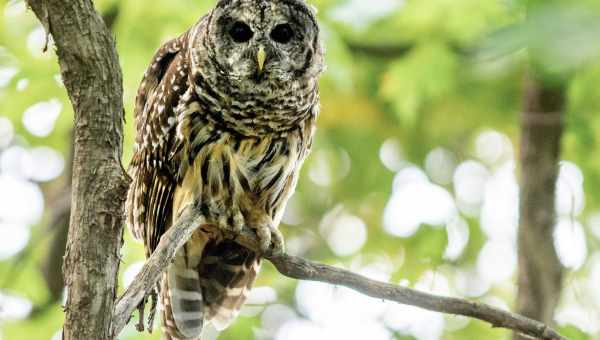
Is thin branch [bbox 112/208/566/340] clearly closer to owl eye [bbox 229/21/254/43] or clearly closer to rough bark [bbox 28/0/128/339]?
rough bark [bbox 28/0/128/339]

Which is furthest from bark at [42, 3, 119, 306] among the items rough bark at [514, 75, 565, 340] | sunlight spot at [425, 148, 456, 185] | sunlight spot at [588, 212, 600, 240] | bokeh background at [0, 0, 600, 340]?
sunlight spot at [588, 212, 600, 240]

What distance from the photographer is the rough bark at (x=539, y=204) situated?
15.7 ft

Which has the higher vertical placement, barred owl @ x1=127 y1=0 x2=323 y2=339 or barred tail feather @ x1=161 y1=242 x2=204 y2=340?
barred owl @ x1=127 y1=0 x2=323 y2=339

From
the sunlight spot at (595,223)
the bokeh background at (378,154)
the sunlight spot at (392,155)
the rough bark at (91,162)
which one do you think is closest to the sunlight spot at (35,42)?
the bokeh background at (378,154)

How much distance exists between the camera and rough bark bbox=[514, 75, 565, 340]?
4781mm

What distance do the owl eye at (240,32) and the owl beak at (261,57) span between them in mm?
83

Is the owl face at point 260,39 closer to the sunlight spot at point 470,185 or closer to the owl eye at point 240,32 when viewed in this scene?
the owl eye at point 240,32

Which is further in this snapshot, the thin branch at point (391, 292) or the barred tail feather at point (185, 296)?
the barred tail feather at point (185, 296)

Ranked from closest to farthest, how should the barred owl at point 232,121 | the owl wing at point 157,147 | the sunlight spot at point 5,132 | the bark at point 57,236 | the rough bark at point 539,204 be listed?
the barred owl at point 232,121, the owl wing at point 157,147, the rough bark at point 539,204, the bark at point 57,236, the sunlight spot at point 5,132

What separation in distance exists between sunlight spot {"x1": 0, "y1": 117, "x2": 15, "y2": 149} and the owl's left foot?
269 cm

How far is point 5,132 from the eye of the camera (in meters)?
7.08

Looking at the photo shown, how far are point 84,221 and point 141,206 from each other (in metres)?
1.78

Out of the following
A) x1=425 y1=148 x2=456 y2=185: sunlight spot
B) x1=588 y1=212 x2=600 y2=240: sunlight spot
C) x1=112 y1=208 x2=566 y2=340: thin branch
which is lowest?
x1=112 y1=208 x2=566 y2=340: thin branch

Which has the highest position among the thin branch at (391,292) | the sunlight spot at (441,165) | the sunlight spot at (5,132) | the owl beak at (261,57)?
the owl beak at (261,57)
